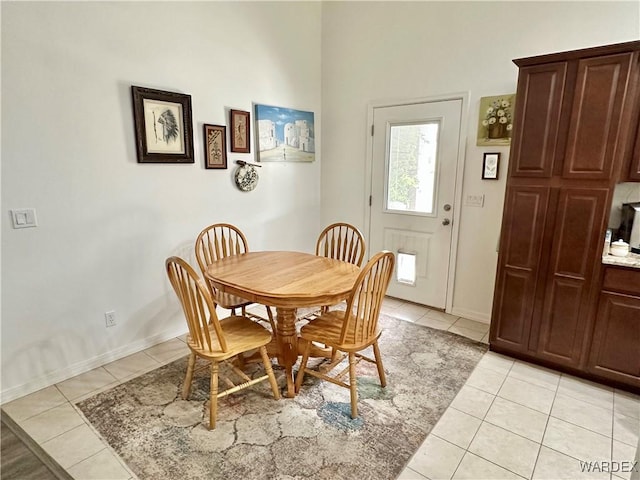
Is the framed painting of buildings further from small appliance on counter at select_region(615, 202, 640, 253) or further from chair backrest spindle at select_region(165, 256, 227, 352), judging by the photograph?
small appliance on counter at select_region(615, 202, 640, 253)

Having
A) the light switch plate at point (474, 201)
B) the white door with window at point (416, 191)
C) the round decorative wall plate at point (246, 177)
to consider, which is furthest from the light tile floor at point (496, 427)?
the round decorative wall plate at point (246, 177)

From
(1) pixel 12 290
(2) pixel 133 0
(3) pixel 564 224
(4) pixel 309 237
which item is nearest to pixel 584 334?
(3) pixel 564 224

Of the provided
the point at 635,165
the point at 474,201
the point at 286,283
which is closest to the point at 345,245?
the point at 286,283

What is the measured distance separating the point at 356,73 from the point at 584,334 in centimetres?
303

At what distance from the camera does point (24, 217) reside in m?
2.08

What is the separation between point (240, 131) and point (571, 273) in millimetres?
2776

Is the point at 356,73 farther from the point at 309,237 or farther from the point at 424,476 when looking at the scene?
the point at 424,476

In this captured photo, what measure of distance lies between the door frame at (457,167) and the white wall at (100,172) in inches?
48.9

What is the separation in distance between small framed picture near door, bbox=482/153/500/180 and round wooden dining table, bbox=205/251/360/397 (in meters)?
1.53

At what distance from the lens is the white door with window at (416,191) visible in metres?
3.23

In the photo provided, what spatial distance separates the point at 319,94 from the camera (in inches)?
157

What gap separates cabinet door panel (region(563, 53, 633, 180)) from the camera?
204cm

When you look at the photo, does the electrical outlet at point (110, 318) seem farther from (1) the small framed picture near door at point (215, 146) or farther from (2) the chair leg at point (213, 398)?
(1) the small framed picture near door at point (215, 146)

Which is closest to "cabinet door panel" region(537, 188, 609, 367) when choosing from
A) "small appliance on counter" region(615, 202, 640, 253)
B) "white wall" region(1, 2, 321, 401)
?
"small appliance on counter" region(615, 202, 640, 253)
